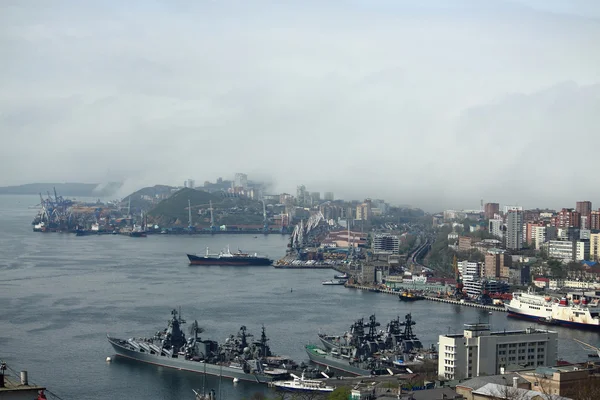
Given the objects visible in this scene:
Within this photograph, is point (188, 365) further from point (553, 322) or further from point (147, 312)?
point (553, 322)

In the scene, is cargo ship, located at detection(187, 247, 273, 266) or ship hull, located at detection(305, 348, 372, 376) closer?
ship hull, located at detection(305, 348, 372, 376)

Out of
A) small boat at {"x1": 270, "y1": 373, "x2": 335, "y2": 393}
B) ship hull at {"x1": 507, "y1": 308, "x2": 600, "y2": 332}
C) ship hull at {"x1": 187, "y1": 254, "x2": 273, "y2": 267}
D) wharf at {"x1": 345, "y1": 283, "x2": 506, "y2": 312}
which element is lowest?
small boat at {"x1": 270, "y1": 373, "x2": 335, "y2": 393}

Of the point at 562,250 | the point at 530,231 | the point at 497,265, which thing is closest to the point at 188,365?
the point at 497,265

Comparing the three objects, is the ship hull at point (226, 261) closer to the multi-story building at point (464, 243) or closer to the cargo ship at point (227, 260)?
the cargo ship at point (227, 260)

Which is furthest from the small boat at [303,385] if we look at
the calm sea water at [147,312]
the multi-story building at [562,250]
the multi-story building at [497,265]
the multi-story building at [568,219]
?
the multi-story building at [568,219]

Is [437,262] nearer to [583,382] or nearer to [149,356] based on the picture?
[149,356]

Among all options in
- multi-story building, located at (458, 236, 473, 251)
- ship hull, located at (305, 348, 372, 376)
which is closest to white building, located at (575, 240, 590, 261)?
multi-story building, located at (458, 236, 473, 251)

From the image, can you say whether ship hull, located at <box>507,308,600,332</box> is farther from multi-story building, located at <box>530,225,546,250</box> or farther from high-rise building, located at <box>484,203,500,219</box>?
high-rise building, located at <box>484,203,500,219</box>

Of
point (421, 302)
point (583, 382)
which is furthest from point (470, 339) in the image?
point (421, 302)
